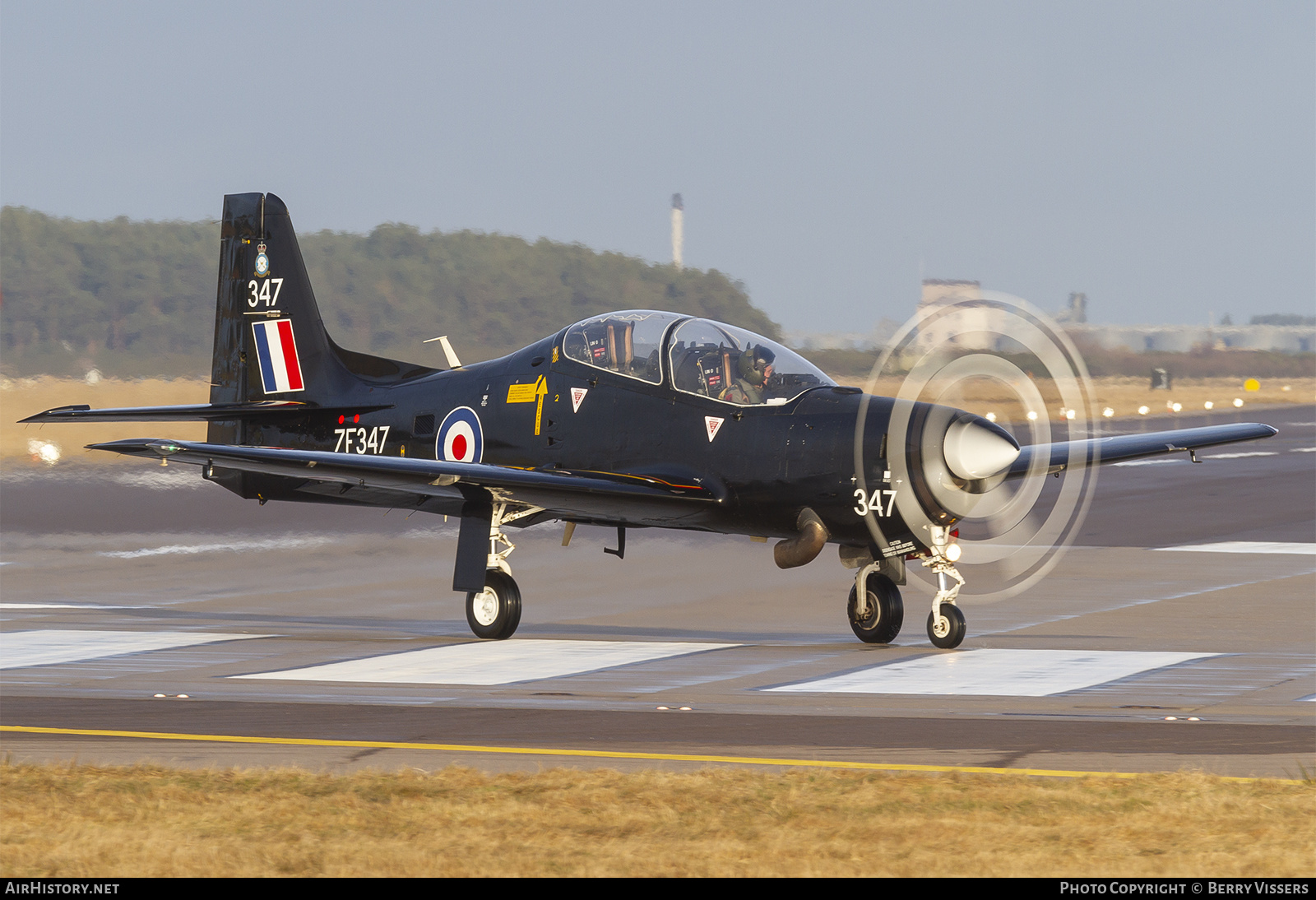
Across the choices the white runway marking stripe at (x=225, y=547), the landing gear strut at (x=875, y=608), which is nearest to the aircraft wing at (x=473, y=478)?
the landing gear strut at (x=875, y=608)

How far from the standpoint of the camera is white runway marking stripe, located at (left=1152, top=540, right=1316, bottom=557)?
2555 centimetres

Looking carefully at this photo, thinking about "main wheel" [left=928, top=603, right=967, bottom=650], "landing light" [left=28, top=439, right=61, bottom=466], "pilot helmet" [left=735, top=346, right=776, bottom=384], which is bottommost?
"main wheel" [left=928, top=603, right=967, bottom=650]

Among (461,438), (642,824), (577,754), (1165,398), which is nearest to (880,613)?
(461,438)

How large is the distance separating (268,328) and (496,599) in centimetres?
580

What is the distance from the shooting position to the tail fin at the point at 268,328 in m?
19.8

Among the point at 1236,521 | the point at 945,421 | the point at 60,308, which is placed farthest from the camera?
the point at 60,308

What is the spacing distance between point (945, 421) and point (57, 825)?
28.1 ft

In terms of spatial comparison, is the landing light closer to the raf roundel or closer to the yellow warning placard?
the raf roundel

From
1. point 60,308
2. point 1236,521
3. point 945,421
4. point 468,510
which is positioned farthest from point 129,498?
point 945,421

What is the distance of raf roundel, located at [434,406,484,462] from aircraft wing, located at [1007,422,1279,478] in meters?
5.59

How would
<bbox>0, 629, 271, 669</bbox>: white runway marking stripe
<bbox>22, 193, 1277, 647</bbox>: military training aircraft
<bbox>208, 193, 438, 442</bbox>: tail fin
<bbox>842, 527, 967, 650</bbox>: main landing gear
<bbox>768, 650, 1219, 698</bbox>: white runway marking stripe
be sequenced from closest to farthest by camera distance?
<bbox>768, 650, 1219, 698</bbox>: white runway marking stripe < <bbox>22, 193, 1277, 647</bbox>: military training aircraft < <bbox>842, 527, 967, 650</bbox>: main landing gear < <bbox>0, 629, 271, 669</bbox>: white runway marking stripe < <bbox>208, 193, 438, 442</bbox>: tail fin

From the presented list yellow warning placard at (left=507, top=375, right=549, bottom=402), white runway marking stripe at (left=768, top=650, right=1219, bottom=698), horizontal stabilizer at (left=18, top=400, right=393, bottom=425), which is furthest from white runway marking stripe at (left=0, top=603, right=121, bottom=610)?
white runway marking stripe at (left=768, top=650, right=1219, bottom=698)

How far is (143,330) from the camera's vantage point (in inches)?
1667
